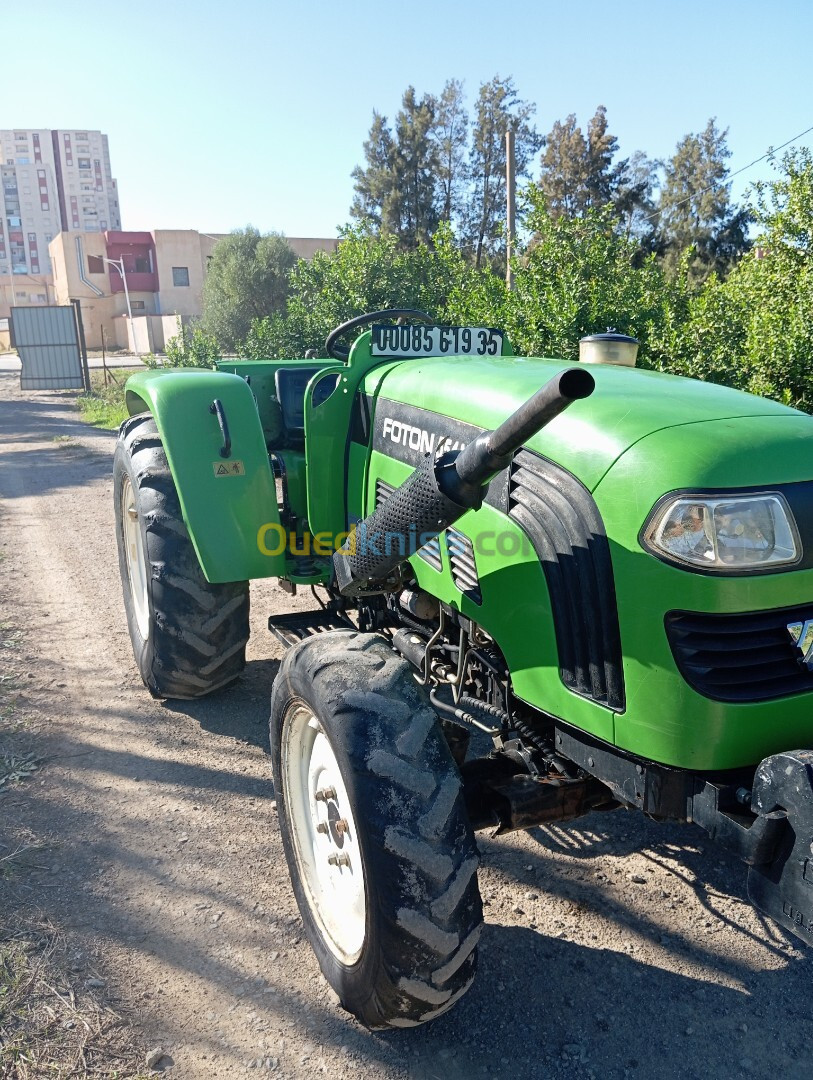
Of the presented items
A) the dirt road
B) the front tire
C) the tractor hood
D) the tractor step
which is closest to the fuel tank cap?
the tractor hood

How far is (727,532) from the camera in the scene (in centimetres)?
179

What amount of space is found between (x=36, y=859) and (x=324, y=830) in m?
1.22

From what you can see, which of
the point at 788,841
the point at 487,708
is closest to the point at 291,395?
the point at 487,708

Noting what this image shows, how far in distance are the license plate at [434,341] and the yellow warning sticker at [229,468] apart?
2.46 feet

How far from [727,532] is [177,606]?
252 cm

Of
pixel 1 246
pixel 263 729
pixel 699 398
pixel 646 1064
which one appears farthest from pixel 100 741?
pixel 1 246

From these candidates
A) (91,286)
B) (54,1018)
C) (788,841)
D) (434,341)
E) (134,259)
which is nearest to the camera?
(788,841)

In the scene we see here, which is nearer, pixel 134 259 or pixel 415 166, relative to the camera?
pixel 415 166

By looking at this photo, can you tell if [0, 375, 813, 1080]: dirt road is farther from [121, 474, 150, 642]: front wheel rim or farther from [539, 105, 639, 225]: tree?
[539, 105, 639, 225]: tree

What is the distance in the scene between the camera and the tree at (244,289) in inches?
1134

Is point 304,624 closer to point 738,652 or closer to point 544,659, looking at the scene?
point 544,659

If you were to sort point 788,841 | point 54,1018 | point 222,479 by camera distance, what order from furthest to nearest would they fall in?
point 222,479, point 54,1018, point 788,841

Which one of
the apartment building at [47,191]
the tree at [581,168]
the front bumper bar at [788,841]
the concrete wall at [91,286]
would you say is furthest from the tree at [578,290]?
the apartment building at [47,191]

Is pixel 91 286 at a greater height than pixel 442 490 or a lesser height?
greater
